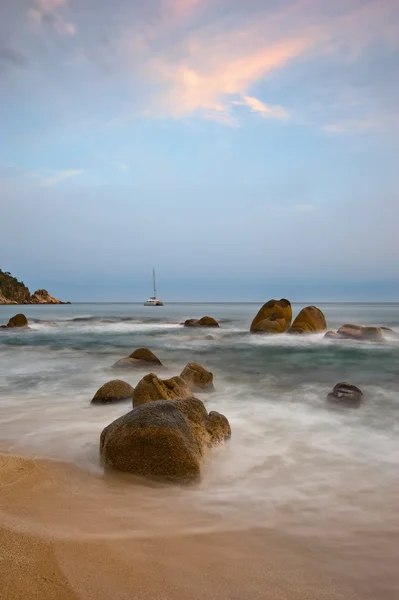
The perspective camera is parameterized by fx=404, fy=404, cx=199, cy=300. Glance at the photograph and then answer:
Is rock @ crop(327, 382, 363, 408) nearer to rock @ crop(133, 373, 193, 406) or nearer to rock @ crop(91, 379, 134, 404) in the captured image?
rock @ crop(133, 373, 193, 406)

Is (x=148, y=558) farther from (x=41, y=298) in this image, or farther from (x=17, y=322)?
(x=41, y=298)

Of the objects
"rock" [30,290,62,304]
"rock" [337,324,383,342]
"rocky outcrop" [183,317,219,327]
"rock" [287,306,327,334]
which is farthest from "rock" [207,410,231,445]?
"rock" [30,290,62,304]

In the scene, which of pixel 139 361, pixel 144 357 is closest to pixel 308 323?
pixel 144 357

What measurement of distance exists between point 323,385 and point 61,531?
9643 mm

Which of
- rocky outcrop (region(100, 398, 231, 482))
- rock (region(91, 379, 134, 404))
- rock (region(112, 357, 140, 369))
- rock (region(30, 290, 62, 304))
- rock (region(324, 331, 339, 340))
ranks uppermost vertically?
rock (region(30, 290, 62, 304))

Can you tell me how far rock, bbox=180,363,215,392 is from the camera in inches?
386

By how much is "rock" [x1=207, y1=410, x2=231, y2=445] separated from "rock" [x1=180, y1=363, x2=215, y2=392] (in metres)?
3.61

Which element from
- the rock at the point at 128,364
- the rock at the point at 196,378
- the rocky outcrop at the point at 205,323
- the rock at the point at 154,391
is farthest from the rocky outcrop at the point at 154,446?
the rocky outcrop at the point at 205,323

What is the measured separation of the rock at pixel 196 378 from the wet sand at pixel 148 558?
587cm

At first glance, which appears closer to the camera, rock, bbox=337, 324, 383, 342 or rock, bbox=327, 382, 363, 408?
rock, bbox=327, 382, 363, 408

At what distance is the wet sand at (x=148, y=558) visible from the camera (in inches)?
100

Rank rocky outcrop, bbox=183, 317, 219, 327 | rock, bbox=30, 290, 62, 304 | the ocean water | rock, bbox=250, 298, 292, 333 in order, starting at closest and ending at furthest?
the ocean water < rock, bbox=250, 298, 292, 333 < rocky outcrop, bbox=183, 317, 219, 327 < rock, bbox=30, 290, 62, 304

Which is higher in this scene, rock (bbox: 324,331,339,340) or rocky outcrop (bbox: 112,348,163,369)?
rocky outcrop (bbox: 112,348,163,369)

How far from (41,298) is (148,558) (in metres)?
153
